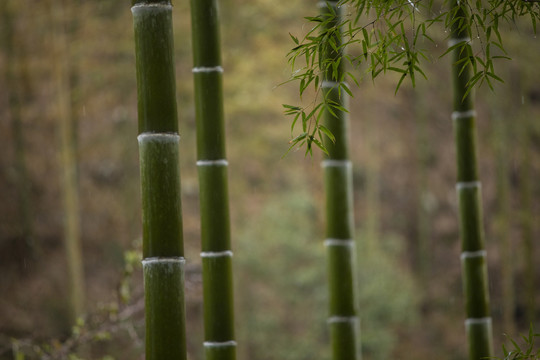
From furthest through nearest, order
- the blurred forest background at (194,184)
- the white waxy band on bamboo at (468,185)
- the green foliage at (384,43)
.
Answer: the blurred forest background at (194,184), the white waxy band on bamboo at (468,185), the green foliage at (384,43)

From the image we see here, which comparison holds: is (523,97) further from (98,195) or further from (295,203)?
(98,195)

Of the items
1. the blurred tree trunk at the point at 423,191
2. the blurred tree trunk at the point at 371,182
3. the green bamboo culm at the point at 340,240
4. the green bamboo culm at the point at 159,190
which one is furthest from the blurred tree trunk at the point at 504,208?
the green bamboo culm at the point at 159,190

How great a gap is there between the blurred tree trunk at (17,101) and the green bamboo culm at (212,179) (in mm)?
6329

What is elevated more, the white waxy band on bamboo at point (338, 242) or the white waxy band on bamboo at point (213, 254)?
the white waxy band on bamboo at point (213, 254)

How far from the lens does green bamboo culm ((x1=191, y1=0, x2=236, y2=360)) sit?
2615mm

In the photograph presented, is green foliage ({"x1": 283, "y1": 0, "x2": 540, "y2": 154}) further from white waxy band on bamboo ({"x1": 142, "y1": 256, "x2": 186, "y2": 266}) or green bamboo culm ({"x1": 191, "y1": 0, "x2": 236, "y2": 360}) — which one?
white waxy band on bamboo ({"x1": 142, "y1": 256, "x2": 186, "y2": 266})

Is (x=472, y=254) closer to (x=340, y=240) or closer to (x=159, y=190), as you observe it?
(x=340, y=240)

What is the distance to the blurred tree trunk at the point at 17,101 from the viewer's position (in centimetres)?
843

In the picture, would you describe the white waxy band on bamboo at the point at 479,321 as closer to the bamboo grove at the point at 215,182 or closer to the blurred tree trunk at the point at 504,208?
the bamboo grove at the point at 215,182

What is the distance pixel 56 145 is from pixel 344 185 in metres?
7.04

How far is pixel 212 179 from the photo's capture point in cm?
263

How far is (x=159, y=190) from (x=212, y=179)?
0.44 m

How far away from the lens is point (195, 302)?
999 centimetres

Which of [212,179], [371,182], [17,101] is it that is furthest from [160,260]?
[371,182]
